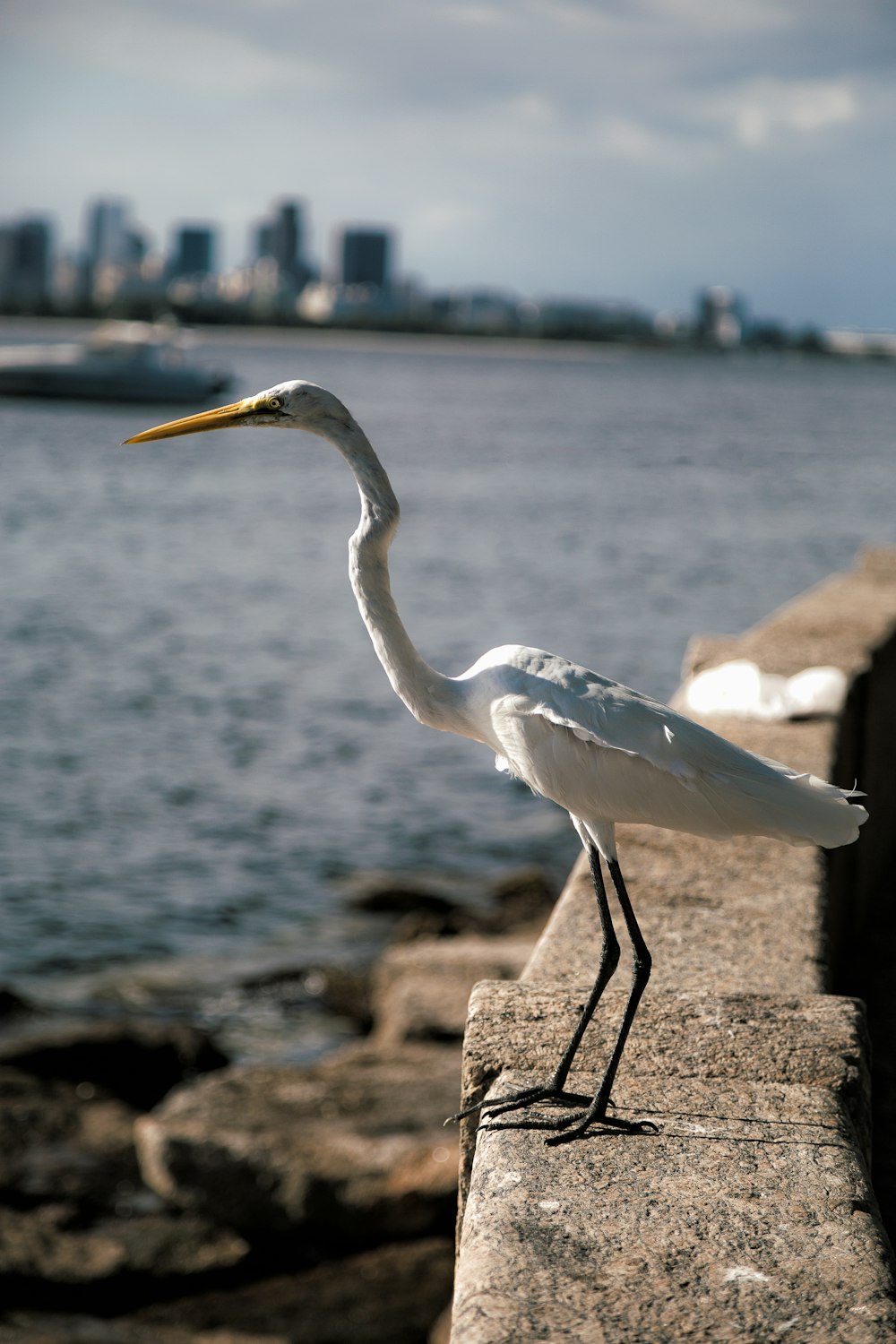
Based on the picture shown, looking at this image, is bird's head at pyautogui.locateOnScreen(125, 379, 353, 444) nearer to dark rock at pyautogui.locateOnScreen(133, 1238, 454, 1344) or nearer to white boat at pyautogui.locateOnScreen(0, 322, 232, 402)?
dark rock at pyautogui.locateOnScreen(133, 1238, 454, 1344)

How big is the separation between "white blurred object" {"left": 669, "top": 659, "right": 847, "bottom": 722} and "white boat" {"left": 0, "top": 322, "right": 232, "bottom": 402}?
52.1 m

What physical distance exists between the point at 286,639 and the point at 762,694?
14.4 metres

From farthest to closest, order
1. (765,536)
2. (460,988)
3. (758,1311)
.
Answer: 1. (765,536)
2. (460,988)
3. (758,1311)

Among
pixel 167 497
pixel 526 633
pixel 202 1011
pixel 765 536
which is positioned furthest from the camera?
pixel 167 497

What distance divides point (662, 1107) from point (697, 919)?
108 cm

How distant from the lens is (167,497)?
111ft

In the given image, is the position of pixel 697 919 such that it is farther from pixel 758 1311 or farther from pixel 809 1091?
pixel 758 1311

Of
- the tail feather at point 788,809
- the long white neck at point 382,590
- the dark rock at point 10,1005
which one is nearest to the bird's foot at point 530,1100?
the tail feather at point 788,809

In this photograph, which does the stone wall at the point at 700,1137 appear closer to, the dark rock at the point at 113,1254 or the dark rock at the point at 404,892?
the dark rock at the point at 113,1254

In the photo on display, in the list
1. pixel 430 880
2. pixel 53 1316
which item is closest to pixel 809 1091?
pixel 53 1316

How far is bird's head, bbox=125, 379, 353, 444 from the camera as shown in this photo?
322cm

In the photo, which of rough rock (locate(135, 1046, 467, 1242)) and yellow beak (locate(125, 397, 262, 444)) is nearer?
yellow beak (locate(125, 397, 262, 444))

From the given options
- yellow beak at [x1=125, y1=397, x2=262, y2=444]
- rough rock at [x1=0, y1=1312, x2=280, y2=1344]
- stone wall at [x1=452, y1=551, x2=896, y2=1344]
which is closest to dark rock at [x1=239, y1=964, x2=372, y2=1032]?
rough rock at [x1=0, y1=1312, x2=280, y2=1344]

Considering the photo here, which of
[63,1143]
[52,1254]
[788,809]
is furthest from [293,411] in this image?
[63,1143]
